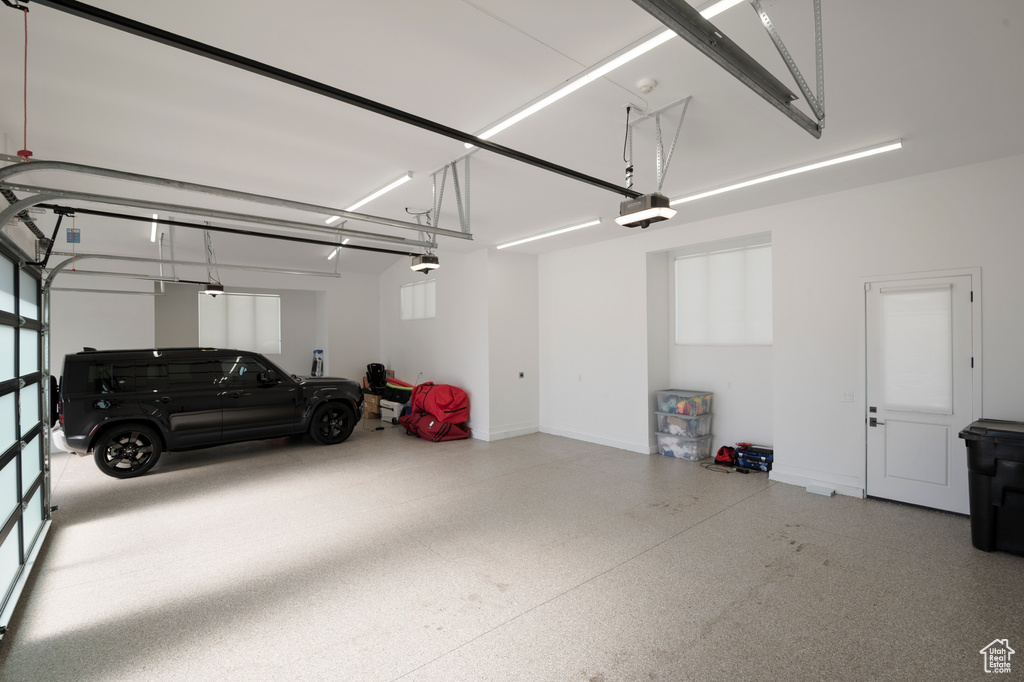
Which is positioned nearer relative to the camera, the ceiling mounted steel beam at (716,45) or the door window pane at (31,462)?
the ceiling mounted steel beam at (716,45)

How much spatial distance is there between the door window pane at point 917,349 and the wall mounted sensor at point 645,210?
113 inches

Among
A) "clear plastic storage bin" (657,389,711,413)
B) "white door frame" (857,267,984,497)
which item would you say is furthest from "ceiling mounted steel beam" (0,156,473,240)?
"white door frame" (857,267,984,497)

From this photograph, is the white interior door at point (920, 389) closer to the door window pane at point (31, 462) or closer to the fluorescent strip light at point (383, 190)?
the fluorescent strip light at point (383, 190)

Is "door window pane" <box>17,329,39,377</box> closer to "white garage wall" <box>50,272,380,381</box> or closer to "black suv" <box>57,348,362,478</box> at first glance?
"black suv" <box>57,348,362,478</box>

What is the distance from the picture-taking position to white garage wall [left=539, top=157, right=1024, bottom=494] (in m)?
3.96

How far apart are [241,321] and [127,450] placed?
209 inches

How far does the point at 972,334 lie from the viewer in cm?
409

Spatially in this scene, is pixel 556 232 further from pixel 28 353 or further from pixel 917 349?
pixel 28 353

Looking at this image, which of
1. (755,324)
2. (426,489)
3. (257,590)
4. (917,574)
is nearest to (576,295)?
(755,324)

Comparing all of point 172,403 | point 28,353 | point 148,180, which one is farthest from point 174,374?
point 148,180

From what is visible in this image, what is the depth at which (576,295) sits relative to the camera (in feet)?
24.7

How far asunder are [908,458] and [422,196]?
5.51m

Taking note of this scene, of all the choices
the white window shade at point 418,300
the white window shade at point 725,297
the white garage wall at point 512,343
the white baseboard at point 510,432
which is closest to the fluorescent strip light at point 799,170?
the white window shade at point 725,297

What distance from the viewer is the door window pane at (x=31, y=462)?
330cm
